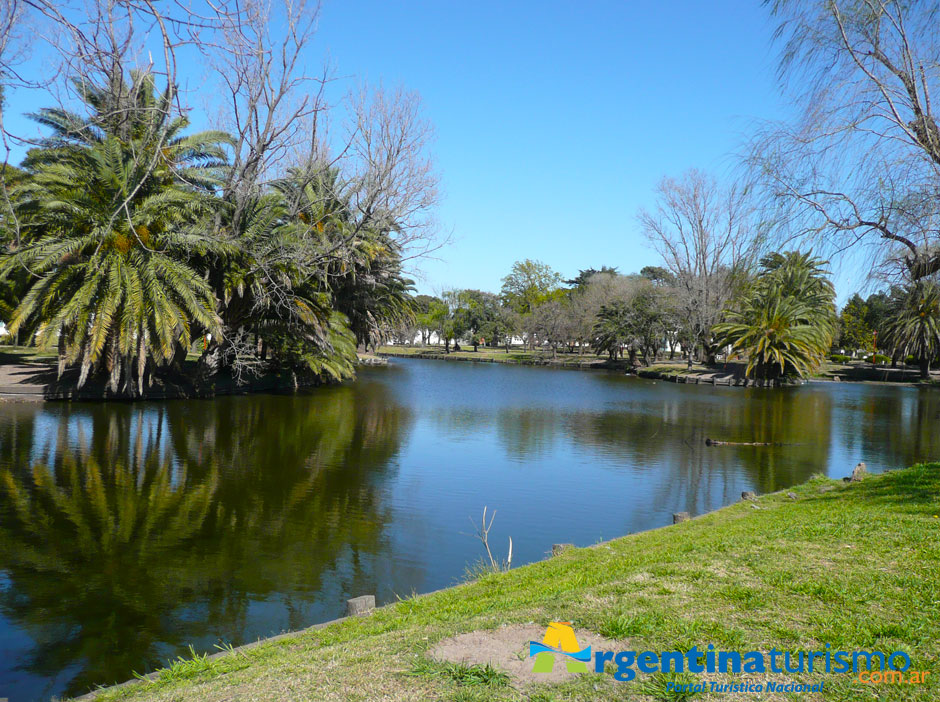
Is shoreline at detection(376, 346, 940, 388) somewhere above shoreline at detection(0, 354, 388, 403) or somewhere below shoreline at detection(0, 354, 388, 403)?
above

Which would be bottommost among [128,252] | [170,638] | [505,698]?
[170,638]

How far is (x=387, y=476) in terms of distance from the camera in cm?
1466

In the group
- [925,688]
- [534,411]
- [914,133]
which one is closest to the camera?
[925,688]

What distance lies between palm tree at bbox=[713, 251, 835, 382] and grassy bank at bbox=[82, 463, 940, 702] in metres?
41.1

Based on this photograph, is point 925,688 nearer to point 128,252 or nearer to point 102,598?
point 102,598

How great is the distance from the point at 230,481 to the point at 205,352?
14090mm

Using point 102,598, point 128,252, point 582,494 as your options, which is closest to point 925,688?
point 102,598

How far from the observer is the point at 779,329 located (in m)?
46.0

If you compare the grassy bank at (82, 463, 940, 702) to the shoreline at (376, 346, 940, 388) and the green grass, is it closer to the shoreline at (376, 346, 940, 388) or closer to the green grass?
the green grass

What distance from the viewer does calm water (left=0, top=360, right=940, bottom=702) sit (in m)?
7.19

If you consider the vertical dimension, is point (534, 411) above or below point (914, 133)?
below

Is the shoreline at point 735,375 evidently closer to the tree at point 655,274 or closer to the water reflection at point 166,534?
the tree at point 655,274

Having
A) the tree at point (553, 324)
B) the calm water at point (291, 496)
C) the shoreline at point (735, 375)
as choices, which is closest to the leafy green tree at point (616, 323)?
the shoreline at point (735, 375)

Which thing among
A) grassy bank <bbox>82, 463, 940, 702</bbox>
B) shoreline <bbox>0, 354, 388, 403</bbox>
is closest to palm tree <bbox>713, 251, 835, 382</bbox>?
shoreline <bbox>0, 354, 388, 403</bbox>
